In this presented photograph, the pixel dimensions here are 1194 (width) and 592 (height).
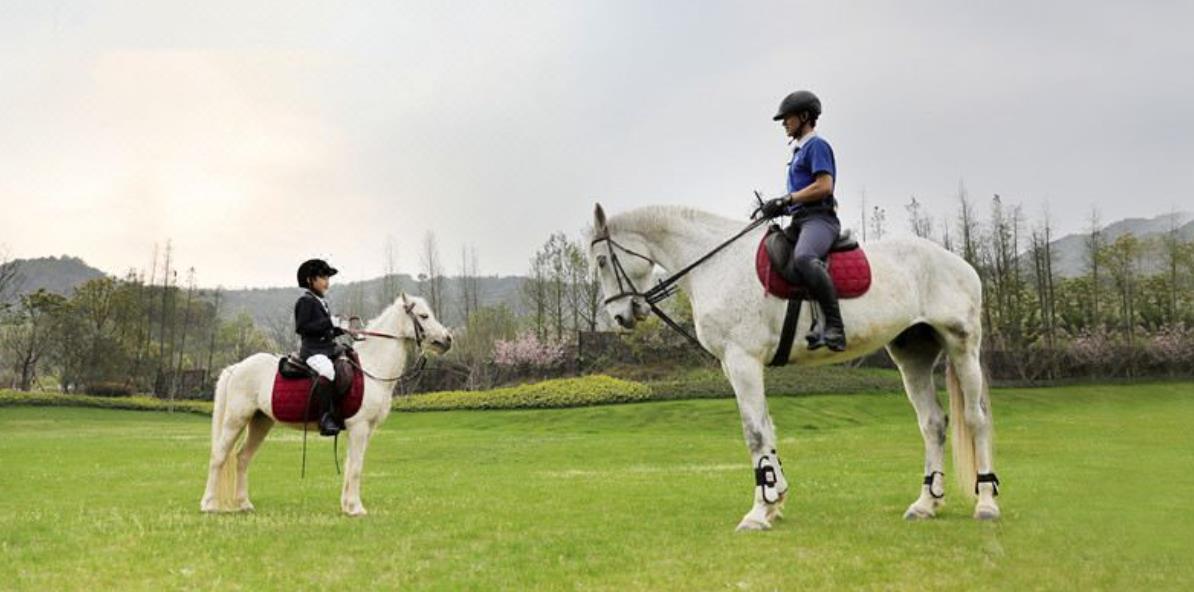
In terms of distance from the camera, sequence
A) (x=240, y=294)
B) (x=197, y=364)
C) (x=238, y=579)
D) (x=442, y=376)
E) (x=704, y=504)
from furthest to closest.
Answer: (x=240, y=294), (x=197, y=364), (x=442, y=376), (x=704, y=504), (x=238, y=579)

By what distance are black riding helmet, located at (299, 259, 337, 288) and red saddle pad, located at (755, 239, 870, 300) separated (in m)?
5.08

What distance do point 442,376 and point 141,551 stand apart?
42946 millimetres

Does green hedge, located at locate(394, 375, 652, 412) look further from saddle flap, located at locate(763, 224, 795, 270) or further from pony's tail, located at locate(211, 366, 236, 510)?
saddle flap, located at locate(763, 224, 795, 270)

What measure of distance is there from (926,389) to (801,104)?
322 centimetres

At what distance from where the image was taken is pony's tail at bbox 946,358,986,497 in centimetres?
801

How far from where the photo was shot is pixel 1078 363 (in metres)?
33.3

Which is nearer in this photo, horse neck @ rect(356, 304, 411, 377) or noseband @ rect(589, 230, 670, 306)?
noseband @ rect(589, 230, 670, 306)

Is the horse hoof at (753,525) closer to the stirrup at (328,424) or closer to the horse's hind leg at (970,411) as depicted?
the horse's hind leg at (970,411)

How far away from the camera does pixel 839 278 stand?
7398 mm

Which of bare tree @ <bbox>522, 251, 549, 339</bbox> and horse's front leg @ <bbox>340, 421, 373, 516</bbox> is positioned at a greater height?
bare tree @ <bbox>522, 251, 549, 339</bbox>

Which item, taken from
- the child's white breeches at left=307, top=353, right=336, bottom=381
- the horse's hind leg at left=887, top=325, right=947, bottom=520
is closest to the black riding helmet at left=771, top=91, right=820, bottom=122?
the horse's hind leg at left=887, top=325, right=947, bottom=520

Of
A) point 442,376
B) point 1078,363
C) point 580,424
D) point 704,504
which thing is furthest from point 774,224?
point 442,376

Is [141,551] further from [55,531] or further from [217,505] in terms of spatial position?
[217,505]

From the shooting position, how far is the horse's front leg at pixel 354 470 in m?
8.93
